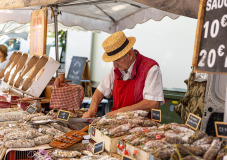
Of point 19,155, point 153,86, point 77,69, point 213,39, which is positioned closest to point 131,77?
point 153,86

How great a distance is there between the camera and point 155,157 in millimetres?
1754

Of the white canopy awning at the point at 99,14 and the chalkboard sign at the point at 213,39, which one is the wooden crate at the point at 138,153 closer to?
the chalkboard sign at the point at 213,39

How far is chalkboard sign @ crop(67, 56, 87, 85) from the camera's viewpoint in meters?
9.36

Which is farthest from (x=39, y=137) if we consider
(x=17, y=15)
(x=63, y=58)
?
(x=63, y=58)

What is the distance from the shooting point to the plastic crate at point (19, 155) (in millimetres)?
2576

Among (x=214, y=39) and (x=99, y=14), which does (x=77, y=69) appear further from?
(x=214, y=39)

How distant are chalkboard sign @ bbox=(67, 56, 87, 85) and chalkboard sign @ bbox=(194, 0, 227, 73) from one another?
7.53 m

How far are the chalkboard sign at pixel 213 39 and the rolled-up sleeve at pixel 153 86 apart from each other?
1340 mm

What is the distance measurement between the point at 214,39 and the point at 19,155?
1.94 meters

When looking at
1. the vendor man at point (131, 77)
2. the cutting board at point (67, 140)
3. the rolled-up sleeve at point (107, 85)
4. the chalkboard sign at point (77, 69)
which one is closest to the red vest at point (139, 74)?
the vendor man at point (131, 77)

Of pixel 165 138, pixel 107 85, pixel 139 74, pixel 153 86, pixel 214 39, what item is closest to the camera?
pixel 214 39

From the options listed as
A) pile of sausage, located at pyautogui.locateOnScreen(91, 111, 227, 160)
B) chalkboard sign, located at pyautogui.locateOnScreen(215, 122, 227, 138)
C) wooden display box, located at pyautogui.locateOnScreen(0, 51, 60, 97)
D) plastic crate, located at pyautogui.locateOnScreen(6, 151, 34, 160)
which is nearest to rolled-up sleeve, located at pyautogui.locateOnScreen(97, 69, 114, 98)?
wooden display box, located at pyautogui.locateOnScreen(0, 51, 60, 97)

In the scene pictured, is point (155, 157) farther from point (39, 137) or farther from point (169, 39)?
point (169, 39)

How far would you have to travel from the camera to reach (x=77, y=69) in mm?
9562
